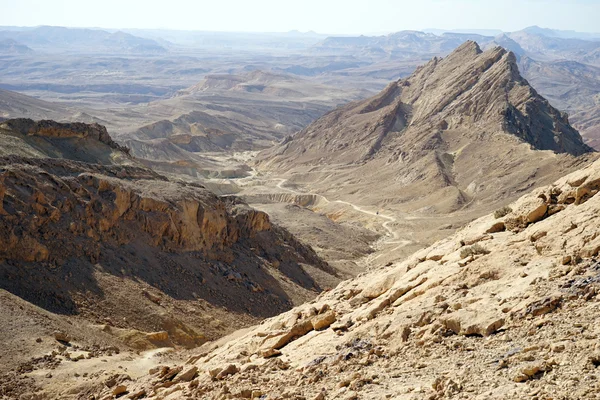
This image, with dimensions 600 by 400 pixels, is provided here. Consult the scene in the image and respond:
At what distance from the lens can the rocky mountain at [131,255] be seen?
21.4 meters

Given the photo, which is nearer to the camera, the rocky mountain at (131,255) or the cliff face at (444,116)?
the rocky mountain at (131,255)

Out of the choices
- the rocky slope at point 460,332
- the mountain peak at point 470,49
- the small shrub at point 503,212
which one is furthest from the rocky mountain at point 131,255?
the mountain peak at point 470,49

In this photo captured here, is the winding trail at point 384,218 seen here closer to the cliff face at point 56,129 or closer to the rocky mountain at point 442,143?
the rocky mountain at point 442,143

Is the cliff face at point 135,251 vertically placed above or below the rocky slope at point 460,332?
below

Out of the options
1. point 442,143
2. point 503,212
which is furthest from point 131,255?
point 442,143

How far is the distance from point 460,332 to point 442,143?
241 feet

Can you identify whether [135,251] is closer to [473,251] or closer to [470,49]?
[473,251]

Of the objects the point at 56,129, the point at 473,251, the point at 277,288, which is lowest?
the point at 277,288

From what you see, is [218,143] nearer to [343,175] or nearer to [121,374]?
[343,175]

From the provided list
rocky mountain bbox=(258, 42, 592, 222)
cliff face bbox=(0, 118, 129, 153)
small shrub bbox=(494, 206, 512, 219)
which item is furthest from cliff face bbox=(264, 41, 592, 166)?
small shrub bbox=(494, 206, 512, 219)

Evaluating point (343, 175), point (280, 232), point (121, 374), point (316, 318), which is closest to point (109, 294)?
point (121, 374)

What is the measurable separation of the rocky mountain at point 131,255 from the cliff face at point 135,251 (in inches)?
2.0

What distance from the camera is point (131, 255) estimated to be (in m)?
26.1

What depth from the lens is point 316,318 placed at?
532 inches
